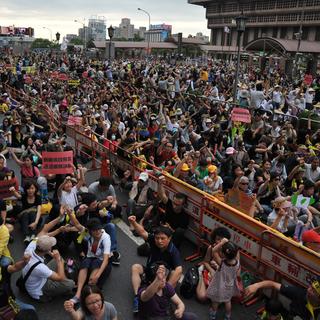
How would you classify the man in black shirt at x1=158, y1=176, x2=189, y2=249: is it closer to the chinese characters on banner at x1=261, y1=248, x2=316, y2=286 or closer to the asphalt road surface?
the asphalt road surface

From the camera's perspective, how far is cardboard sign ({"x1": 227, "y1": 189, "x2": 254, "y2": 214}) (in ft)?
22.0

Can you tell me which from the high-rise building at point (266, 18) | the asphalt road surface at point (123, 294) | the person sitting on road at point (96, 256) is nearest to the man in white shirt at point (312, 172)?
the asphalt road surface at point (123, 294)

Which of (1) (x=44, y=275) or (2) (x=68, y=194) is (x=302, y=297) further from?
(2) (x=68, y=194)

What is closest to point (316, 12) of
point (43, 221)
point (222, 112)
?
point (222, 112)

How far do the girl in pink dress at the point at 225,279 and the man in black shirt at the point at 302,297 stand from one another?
0.77 ft

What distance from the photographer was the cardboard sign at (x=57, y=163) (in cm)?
780

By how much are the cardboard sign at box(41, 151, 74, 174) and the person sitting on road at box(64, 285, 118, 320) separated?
412cm

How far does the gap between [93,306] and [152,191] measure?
4287 mm

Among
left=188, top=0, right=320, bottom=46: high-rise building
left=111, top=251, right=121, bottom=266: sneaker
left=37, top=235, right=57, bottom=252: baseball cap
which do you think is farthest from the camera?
left=188, top=0, right=320, bottom=46: high-rise building

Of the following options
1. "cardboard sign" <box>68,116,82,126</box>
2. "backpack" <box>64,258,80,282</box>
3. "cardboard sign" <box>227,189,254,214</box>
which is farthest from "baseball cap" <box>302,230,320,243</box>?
"cardboard sign" <box>68,116,82,126</box>

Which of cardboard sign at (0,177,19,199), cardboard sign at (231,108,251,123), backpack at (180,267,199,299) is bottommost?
backpack at (180,267,199,299)

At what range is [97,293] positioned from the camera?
153 inches

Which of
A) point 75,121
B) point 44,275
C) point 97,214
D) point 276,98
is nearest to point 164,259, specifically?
point 44,275

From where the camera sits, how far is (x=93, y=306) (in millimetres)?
3863
